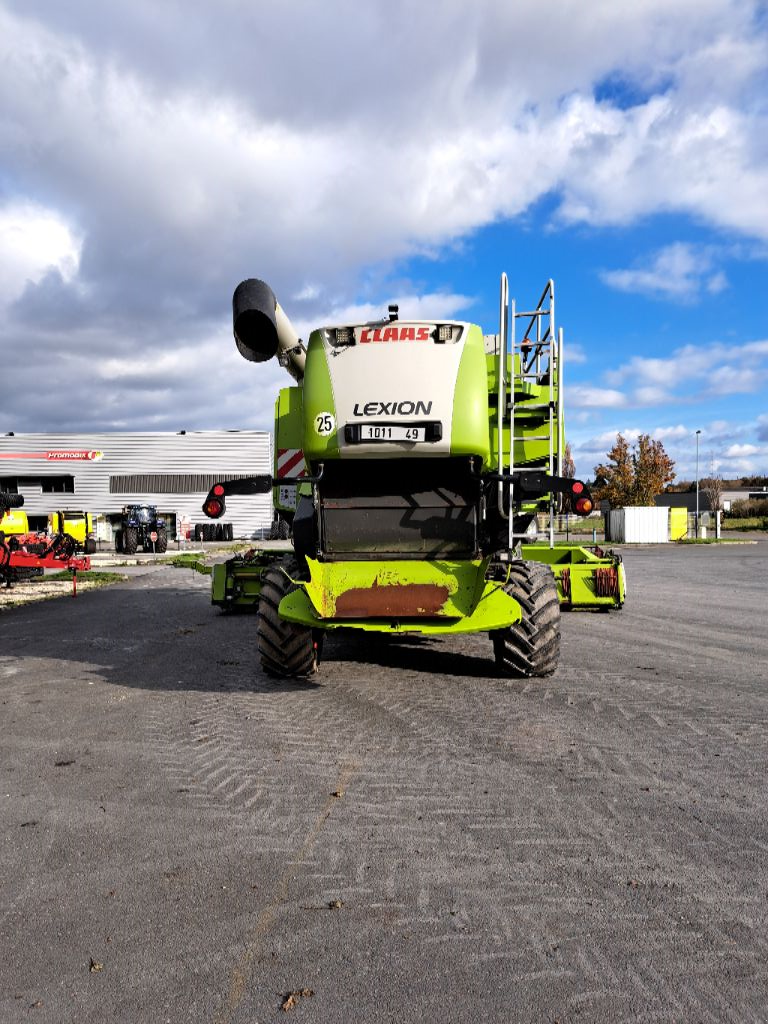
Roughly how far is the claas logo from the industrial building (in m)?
42.3

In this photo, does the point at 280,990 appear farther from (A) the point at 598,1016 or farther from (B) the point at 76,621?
(B) the point at 76,621

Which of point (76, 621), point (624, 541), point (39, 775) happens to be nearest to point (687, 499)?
point (624, 541)

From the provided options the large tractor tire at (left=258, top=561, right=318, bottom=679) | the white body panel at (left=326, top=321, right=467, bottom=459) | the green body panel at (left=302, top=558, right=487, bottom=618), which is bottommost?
the large tractor tire at (left=258, top=561, right=318, bottom=679)

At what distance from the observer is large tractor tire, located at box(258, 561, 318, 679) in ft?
21.7

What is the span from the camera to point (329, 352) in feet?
21.2

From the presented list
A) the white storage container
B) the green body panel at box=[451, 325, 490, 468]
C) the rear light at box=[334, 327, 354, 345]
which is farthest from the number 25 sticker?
the white storage container

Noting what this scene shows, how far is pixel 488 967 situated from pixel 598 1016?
1.29ft

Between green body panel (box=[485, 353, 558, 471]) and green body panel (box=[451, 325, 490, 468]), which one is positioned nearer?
green body panel (box=[451, 325, 490, 468])

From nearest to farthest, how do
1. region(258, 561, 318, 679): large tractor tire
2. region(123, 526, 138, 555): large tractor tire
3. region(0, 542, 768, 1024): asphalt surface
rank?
region(0, 542, 768, 1024): asphalt surface, region(258, 561, 318, 679): large tractor tire, region(123, 526, 138, 555): large tractor tire

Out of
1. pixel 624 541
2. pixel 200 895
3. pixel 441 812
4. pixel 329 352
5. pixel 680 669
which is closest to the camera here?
pixel 200 895

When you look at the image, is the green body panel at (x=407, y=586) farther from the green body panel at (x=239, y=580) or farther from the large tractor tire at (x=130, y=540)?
the large tractor tire at (x=130, y=540)

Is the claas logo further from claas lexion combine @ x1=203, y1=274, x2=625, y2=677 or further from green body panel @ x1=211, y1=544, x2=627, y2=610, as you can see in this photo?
green body panel @ x1=211, y1=544, x2=627, y2=610

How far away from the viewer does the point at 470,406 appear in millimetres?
6309

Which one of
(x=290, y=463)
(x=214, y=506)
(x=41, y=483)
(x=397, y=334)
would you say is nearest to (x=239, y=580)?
(x=290, y=463)
